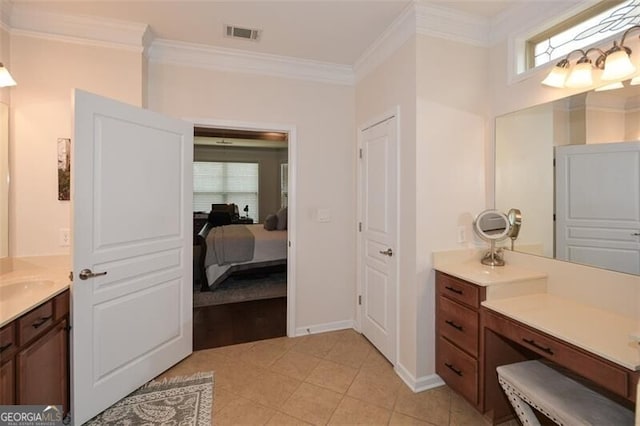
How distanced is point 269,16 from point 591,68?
2104 mm

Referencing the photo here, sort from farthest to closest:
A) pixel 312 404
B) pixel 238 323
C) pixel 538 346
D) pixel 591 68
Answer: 1. pixel 238 323
2. pixel 312 404
3. pixel 591 68
4. pixel 538 346

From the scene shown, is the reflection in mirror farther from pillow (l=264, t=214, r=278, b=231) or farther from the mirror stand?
pillow (l=264, t=214, r=278, b=231)

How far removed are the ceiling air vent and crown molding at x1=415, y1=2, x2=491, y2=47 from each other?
128 cm

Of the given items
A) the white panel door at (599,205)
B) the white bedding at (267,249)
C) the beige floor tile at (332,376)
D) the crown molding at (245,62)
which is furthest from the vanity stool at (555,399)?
the white bedding at (267,249)

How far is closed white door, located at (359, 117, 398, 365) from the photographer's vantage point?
2.50 m

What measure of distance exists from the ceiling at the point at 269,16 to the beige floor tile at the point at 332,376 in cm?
275

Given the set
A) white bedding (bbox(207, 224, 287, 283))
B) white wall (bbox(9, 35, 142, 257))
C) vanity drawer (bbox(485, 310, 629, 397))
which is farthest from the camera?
white bedding (bbox(207, 224, 287, 283))

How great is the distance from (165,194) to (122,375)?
1.31 metres

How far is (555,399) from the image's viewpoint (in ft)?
4.66

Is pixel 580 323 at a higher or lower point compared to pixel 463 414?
higher

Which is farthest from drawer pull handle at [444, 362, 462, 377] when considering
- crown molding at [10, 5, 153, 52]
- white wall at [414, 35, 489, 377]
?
crown molding at [10, 5, 153, 52]

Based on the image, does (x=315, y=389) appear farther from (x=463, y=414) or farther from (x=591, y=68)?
(x=591, y=68)

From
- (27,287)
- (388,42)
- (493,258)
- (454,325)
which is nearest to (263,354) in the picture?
(454,325)

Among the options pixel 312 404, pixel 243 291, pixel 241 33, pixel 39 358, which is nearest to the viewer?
pixel 39 358
